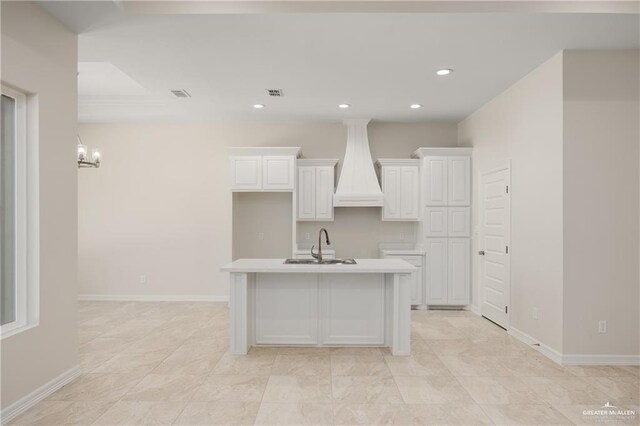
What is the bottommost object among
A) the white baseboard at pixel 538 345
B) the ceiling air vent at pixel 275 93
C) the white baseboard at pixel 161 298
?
the white baseboard at pixel 161 298

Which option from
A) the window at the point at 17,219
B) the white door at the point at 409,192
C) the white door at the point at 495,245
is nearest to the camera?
the window at the point at 17,219

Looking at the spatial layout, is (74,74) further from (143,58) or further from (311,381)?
(311,381)

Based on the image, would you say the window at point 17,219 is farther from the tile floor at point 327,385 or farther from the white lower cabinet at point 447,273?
the white lower cabinet at point 447,273

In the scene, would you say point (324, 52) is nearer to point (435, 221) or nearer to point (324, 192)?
point (324, 192)

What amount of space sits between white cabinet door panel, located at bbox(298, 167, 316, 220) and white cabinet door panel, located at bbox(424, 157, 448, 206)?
171 centimetres

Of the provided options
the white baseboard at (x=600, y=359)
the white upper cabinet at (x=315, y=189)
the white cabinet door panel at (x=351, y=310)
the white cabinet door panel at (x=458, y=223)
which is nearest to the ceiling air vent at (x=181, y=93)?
the white upper cabinet at (x=315, y=189)

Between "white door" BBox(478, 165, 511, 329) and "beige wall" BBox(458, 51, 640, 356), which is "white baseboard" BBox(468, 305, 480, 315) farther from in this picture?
"beige wall" BBox(458, 51, 640, 356)

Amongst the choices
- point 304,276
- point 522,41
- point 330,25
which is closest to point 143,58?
point 330,25

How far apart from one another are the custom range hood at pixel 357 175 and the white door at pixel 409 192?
1.23ft

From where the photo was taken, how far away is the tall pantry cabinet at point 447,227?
6.00 meters

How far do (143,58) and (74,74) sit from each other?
2.66 feet

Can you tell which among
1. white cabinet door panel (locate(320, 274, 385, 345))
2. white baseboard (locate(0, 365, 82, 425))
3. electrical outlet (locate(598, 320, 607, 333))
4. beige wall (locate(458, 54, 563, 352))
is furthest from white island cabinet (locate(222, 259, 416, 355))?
electrical outlet (locate(598, 320, 607, 333))

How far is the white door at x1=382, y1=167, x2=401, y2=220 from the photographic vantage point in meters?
6.26

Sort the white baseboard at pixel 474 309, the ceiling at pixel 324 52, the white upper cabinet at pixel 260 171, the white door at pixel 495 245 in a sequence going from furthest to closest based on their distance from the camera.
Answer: the white upper cabinet at pixel 260 171
the white baseboard at pixel 474 309
the white door at pixel 495 245
the ceiling at pixel 324 52
